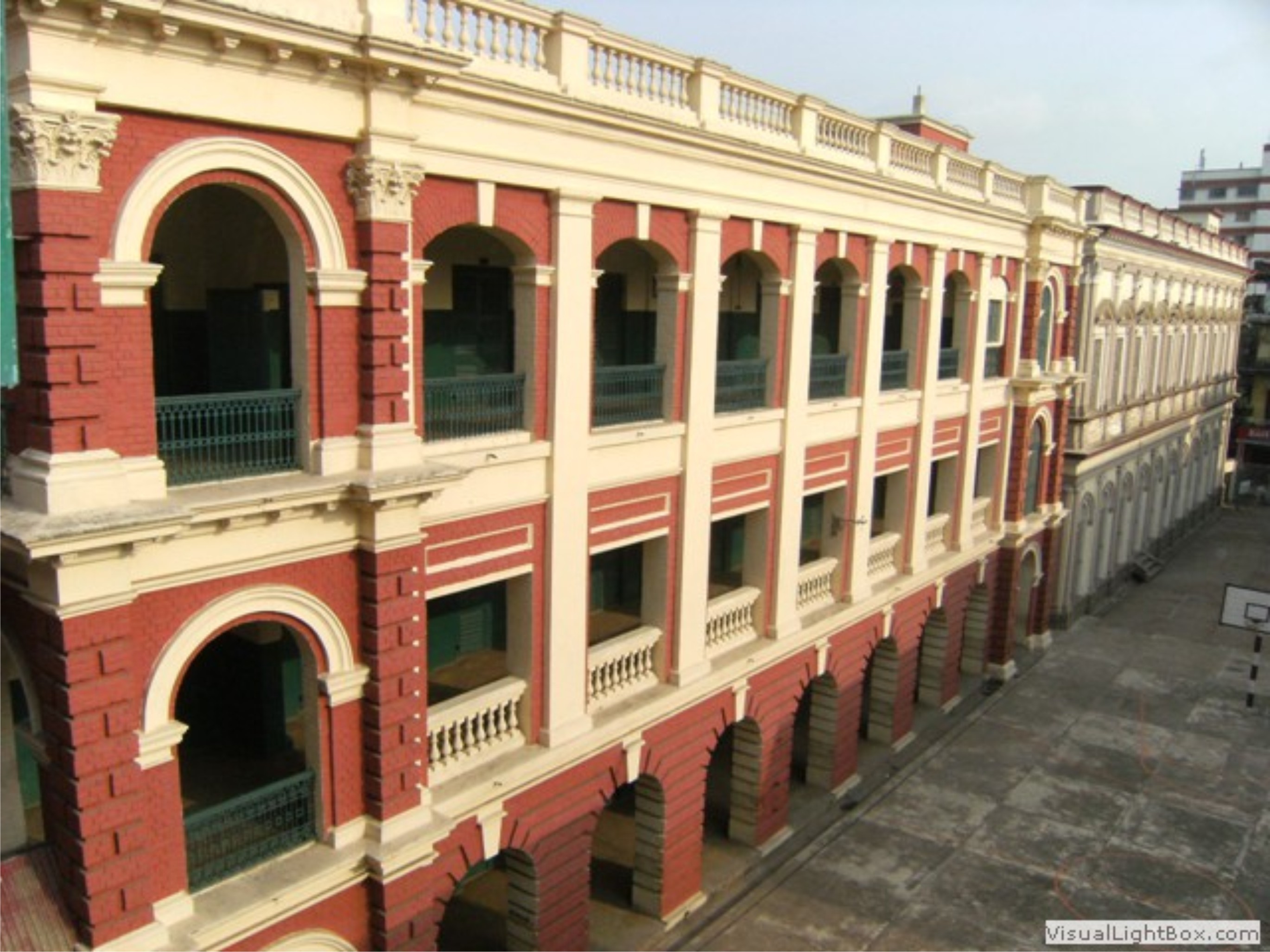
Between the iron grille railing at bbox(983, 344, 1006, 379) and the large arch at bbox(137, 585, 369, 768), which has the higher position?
the iron grille railing at bbox(983, 344, 1006, 379)

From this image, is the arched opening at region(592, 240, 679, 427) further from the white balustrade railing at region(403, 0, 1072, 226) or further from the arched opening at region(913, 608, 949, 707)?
the arched opening at region(913, 608, 949, 707)

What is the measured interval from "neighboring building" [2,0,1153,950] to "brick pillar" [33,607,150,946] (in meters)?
0.04

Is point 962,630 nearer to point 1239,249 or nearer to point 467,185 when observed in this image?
point 467,185

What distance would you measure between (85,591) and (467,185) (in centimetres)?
590

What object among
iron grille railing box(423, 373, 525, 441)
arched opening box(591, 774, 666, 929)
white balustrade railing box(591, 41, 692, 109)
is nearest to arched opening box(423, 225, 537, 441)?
iron grille railing box(423, 373, 525, 441)

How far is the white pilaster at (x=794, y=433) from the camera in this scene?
698 inches

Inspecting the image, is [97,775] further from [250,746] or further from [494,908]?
[494,908]

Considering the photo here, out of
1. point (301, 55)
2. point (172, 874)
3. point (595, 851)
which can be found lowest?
point (595, 851)

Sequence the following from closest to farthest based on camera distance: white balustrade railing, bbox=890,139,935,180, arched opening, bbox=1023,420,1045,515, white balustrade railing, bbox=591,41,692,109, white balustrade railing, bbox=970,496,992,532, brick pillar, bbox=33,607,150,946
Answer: brick pillar, bbox=33,607,150,946
white balustrade railing, bbox=591,41,692,109
white balustrade railing, bbox=890,139,935,180
white balustrade railing, bbox=970,496,992,532
arched opening, bbox=1023,420,1045,515

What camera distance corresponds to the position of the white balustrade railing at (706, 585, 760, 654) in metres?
17.2

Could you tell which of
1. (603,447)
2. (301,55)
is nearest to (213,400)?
(301,55)

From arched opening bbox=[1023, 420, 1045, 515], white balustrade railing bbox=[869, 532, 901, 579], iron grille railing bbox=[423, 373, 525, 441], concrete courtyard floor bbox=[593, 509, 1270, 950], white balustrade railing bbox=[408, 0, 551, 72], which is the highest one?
white balustrade railing bbox=[408, 0, 551, 72]

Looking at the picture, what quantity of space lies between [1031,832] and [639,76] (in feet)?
51.5

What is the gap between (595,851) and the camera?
18.8 m
